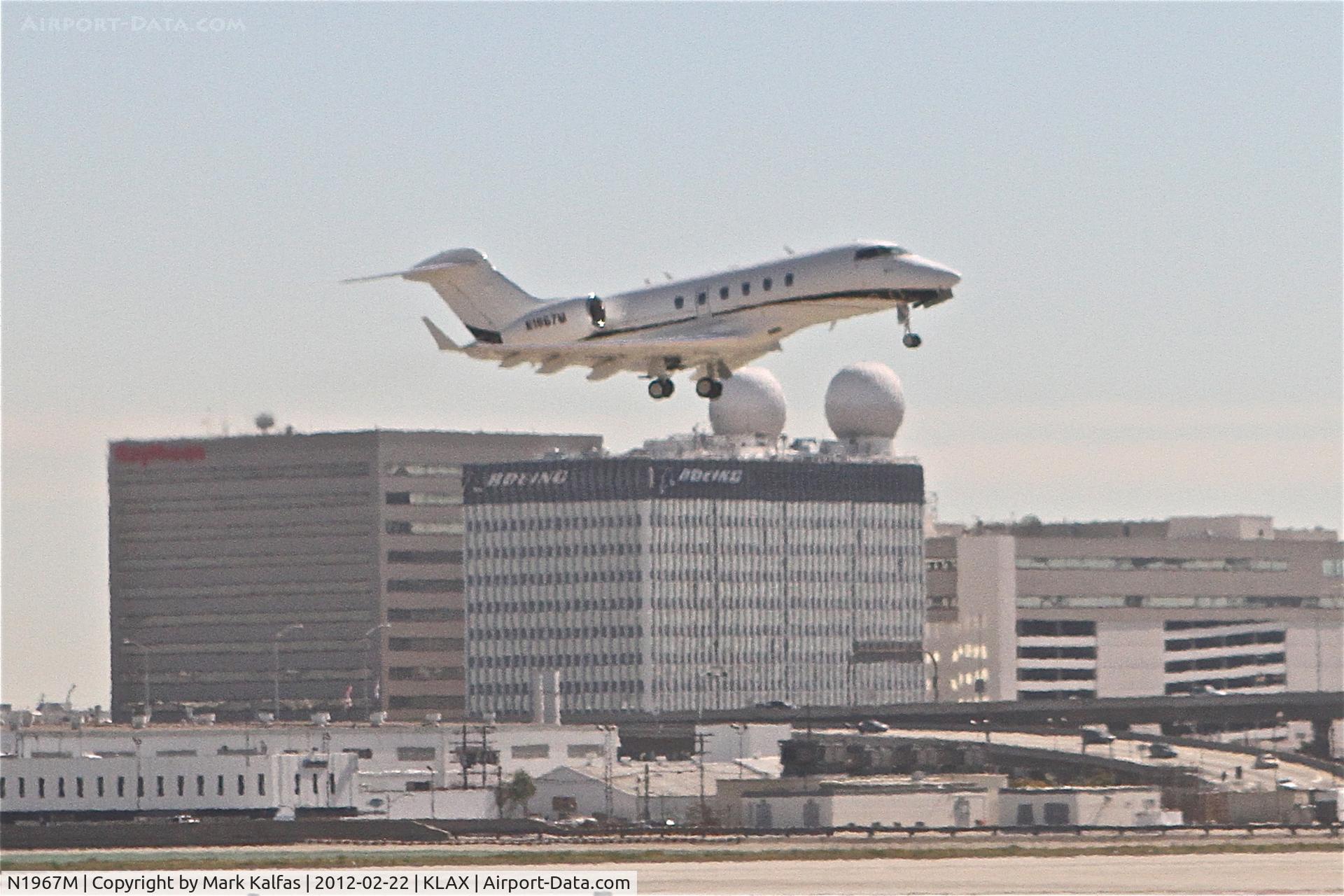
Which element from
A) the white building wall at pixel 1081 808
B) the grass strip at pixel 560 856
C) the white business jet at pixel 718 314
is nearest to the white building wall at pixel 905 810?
the white building wall at pixel 1081 808

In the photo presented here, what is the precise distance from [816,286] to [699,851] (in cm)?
3221

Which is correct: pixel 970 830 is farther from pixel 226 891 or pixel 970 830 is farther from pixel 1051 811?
pixel 226 891

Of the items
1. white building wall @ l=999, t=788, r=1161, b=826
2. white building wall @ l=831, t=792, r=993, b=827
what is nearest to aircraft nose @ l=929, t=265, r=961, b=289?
white building wall @ l=831, t=792, r=993, b=827

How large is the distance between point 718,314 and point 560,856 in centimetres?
2813

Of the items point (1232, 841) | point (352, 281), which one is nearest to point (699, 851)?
point (1232, 841)

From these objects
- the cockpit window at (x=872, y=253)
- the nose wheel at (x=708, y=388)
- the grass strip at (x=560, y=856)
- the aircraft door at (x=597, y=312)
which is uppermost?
the cockpit window at (x=872, y=253)

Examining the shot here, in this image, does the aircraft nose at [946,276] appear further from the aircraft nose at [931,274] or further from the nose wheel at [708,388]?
the nose wheel at [708,388]

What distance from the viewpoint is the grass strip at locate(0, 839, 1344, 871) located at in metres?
154

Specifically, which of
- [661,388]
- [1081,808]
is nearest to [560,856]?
[661,388]

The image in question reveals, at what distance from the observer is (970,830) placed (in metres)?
184

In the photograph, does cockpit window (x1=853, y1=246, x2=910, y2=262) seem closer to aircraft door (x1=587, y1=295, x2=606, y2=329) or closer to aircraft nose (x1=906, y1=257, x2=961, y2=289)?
aircraft nose (x1=906, y1=257, x2=961, y2=289)

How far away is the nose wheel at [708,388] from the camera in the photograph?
473 feet

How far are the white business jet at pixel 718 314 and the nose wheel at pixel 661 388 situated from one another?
0.04 meters

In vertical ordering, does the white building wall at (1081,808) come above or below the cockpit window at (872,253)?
below
